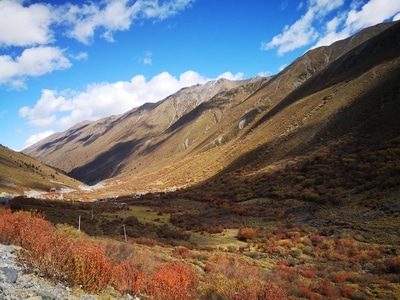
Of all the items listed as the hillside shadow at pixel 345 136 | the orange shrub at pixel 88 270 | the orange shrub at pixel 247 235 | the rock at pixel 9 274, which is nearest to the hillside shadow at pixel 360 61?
the hillside shadow at pixel 345 136

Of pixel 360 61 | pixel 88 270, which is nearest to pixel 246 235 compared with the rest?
pixel 88 270

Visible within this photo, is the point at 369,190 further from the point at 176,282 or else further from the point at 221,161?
the point at 221,161

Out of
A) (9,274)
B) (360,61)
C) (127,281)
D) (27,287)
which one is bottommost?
(127,281)

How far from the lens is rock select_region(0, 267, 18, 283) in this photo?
7361 mm

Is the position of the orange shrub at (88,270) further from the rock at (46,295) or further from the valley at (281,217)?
the rock at (46,295)

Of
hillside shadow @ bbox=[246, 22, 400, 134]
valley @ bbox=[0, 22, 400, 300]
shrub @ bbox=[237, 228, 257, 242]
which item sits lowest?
shrub @ bbox=[237, 228, 257, 242]

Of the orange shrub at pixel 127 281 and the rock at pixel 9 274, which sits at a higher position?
the rock at pixel 9 274

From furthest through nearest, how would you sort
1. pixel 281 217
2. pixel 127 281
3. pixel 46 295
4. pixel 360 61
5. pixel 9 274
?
pixel 360 61
pixel 281 217
pixel 127 281
pixel 9 274
pixel 46 295

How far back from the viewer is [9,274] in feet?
24.7

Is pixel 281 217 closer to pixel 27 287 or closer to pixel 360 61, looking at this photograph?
pixel 27 287

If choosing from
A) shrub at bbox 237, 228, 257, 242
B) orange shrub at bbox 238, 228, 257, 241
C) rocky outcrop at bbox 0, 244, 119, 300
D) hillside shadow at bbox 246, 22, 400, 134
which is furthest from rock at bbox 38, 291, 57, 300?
hillside shadow at bbox 246, 22, 400, 134

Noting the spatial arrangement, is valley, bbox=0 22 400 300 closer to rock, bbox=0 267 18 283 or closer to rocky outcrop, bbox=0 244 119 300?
rocky outcrop, bbox=0 244 119 300

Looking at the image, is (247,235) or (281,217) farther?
(281,217)

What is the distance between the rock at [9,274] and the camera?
7.36 meters
